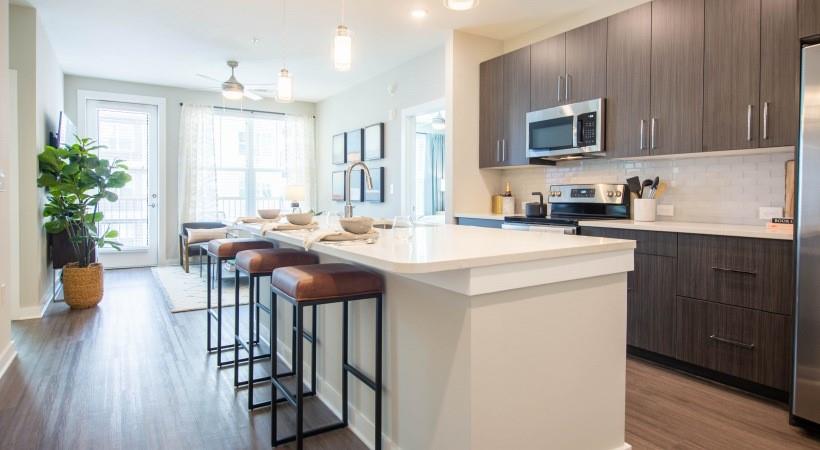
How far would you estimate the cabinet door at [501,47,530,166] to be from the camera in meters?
4.21

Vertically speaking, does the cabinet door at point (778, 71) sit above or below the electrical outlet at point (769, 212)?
above

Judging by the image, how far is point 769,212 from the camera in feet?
9.59

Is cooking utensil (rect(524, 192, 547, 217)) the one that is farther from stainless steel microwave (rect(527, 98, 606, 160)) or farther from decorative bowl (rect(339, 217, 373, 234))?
decorative bowl (rect(339, 217, 373, 234))

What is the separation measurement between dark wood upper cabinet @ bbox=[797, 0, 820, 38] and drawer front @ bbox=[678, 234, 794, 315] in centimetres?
108

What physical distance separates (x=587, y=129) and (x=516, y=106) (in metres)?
0.81

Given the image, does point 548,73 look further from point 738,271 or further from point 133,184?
point 133,184

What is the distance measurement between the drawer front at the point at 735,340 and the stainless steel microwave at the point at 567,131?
1.36 m

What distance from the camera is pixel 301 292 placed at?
1.81m

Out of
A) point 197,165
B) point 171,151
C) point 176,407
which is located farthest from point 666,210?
point 171,151

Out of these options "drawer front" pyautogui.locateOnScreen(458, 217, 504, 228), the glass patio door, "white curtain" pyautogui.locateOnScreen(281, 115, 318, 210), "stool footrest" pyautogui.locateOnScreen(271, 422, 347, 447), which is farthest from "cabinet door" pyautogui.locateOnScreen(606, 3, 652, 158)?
the glass patio door

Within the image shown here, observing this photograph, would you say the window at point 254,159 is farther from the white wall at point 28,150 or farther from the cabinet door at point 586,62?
the cabinet door at point 586,62

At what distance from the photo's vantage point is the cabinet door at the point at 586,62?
3.60 metres

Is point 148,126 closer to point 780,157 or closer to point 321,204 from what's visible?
point 321,204

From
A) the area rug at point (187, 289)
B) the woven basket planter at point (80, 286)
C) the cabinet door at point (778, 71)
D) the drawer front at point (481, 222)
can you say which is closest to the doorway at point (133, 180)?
the area rug at point (187, 289)
